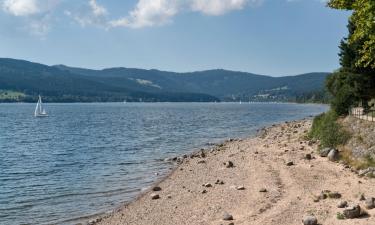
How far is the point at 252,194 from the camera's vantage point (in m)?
29.9

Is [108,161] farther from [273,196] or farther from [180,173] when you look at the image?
[273,196]

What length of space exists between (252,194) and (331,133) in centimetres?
1808

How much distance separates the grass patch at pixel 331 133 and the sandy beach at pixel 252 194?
1.84 meters

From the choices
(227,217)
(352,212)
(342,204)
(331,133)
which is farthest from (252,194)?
(331,133)

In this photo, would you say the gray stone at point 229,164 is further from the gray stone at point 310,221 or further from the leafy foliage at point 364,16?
the gray stone at point 310,221

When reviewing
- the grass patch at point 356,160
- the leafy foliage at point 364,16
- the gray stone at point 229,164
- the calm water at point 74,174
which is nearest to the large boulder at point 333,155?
the grass patch at point 356,160

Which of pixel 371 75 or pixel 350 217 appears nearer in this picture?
pixel 350 217

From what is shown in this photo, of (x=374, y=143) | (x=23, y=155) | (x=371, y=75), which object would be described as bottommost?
(x=23, y=155)

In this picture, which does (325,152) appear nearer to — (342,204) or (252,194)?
(252,194)

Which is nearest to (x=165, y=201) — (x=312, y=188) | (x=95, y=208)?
(x=95, y=208)

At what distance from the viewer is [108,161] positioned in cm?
5203

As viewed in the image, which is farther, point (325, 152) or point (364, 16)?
point (325, 152)

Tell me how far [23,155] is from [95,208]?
31.8m

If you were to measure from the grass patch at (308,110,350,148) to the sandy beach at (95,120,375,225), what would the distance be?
1840 millimetres
